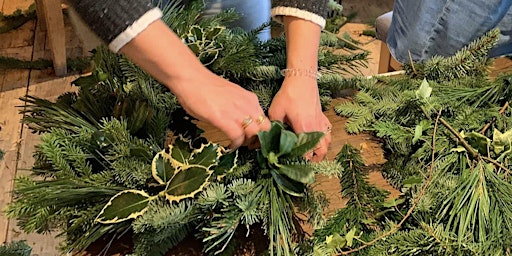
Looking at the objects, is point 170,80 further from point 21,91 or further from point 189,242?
point 21,91

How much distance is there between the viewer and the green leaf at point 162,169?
2.34 feet

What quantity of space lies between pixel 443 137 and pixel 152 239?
422mm

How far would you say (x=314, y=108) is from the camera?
0.82m

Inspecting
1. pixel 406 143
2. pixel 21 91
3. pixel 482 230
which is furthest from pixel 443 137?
pixel 21 91

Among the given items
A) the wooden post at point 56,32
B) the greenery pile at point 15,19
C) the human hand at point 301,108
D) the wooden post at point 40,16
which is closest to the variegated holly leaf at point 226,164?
the human hand at point 301,108

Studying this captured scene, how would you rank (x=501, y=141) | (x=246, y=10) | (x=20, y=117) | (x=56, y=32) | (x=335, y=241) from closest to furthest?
(x=335, y=241) → (x=501, y=141) → (x=246, y=10) → (x=20, y=117) → (x=56, y=32)

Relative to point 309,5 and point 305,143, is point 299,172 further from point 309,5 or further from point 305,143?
point 309,5

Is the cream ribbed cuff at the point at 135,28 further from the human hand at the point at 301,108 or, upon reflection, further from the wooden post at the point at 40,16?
the wooden post at the point at 40,16

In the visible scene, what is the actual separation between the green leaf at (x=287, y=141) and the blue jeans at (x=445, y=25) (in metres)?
0.62

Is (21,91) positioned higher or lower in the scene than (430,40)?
lower

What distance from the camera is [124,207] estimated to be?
690 mm

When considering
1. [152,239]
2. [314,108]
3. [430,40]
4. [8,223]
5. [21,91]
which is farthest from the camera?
[21,91]

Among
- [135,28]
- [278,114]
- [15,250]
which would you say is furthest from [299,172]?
[15,250]

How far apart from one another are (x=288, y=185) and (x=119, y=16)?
290 millimetres
